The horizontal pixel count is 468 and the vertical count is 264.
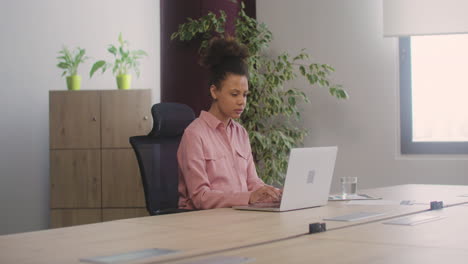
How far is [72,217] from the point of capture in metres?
4.85

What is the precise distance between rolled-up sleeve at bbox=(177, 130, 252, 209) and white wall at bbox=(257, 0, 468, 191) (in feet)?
7.97

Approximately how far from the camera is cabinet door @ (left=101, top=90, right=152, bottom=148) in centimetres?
486

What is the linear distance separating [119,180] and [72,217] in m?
0.44

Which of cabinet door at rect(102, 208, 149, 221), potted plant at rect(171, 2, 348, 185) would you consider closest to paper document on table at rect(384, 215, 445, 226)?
potted plant at rect(171, 2, 348, 185)

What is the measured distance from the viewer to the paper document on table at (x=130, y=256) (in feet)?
4.69

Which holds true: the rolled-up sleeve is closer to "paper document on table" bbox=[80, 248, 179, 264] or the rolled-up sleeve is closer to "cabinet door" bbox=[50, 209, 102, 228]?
"paper document on table" bbox=[80, 248, 179, 264]

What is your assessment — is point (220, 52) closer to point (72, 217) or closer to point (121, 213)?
point (121, 213)

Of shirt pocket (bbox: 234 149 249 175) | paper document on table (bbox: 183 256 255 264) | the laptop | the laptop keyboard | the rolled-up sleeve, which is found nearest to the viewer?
paper document on table (bbox: 183 256 255 264)

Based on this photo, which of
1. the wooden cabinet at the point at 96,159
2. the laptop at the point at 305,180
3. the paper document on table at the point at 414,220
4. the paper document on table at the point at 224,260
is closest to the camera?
the paper document on table at the point at 224,260

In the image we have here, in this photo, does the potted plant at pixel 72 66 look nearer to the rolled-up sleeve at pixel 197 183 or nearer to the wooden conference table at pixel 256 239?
the rolled-up sleeve at pixel 197 183

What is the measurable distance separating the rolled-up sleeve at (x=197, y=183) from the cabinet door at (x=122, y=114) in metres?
2.12

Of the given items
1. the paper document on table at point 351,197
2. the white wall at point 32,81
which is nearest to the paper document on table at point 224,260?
the paper document on table at point 351,197

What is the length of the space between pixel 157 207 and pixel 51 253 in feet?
4.89

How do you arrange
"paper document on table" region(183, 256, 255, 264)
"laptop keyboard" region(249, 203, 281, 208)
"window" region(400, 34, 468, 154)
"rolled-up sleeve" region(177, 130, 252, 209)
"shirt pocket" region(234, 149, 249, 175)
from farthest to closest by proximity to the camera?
1. "window" region(400, 34, 468, 154)
2. "shirt pocket" region(234, 149, 249, 175)
3. "rolled-up sleeve" region(177, 130, 252, 209)
4. "laptop keyboard" region(249, 203, 281, 208)
5. "paper document on table" region(183, 256, 255, 264)
